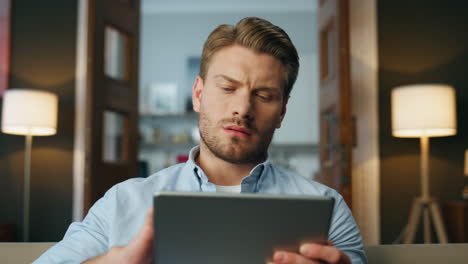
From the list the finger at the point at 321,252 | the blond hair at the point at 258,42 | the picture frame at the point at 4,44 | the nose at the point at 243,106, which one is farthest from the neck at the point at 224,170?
the picture frame at the point at 4,44

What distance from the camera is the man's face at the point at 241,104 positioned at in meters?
1.21

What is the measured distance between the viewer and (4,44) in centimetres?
358

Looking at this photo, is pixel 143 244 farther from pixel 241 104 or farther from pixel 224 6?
pixel 224 6

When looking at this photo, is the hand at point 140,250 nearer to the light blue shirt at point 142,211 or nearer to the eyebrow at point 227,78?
the light blue shirt at point 142,211

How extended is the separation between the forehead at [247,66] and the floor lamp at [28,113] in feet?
7.49

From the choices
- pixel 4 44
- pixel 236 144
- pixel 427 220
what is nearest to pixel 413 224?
pixel 427 220

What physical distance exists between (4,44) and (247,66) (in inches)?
117

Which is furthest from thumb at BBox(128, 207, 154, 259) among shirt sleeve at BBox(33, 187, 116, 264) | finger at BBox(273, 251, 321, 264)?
shirt sleeve at BBox(33, 187, 116, 264)

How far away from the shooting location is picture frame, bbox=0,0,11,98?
3539mm

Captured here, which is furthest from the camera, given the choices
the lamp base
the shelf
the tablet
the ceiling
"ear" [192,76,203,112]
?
the ceiling

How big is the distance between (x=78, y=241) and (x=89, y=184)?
6.91 feet

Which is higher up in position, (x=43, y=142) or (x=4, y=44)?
(x=4, y=44)

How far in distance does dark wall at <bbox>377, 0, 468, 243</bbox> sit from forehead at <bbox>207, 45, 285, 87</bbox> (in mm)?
2399

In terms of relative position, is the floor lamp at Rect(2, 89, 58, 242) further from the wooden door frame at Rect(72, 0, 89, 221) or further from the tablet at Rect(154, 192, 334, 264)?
the tablet at Rect(154, 192, 334, 264)
